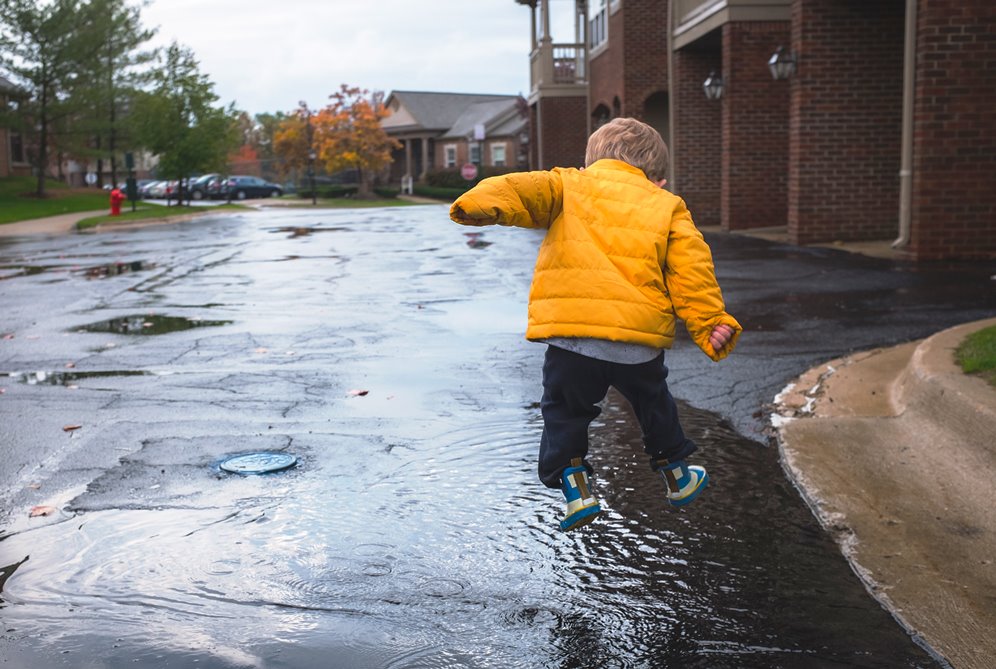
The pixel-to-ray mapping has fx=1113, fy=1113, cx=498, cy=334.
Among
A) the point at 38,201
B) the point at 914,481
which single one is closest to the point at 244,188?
the point at 38,201

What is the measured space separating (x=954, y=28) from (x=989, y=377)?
880cm

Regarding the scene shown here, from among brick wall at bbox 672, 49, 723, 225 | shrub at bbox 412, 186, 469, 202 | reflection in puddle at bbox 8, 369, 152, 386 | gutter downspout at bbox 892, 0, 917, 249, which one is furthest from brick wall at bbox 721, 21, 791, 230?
shrub at bbox 412, 186, 469, 202

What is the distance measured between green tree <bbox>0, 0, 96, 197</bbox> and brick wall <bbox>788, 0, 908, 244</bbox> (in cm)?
3917

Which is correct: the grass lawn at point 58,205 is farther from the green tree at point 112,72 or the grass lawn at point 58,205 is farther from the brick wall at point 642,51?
the brick wall at point 642,51

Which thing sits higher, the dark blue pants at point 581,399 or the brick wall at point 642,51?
the brick wall at point 642,51

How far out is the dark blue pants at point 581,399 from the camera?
414cm

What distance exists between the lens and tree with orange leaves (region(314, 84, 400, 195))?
6569cm

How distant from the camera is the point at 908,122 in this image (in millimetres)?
13844

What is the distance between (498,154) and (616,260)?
64.1 m

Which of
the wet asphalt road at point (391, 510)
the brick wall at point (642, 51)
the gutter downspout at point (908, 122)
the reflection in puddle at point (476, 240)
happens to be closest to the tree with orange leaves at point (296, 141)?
the brick wall at point (642, 51)

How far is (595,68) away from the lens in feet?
111

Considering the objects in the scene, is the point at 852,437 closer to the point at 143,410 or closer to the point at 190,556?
the point at 190,556

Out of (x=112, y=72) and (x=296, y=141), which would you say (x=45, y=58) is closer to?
(x=112, y=72)

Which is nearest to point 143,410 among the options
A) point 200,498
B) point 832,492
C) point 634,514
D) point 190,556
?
point 200,498
